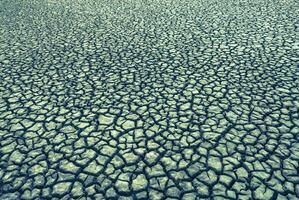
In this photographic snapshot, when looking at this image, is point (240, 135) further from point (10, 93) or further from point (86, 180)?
point (10, 93)

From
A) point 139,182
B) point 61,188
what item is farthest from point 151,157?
point 61,188

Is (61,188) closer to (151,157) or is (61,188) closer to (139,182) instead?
(139,182)

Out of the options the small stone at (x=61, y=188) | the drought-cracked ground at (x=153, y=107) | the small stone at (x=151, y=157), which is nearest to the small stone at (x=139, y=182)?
the drought-cracked ground at (x=153, y=107)

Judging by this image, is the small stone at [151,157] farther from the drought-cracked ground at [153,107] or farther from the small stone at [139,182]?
the small stone at [139,182]

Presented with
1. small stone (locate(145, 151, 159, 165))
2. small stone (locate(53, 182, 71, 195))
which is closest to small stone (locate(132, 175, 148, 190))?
small stone (locate(145, 151, 159, 165))

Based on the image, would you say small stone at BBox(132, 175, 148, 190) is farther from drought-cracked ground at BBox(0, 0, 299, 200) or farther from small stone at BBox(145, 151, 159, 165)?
small stone at BBox(145, 151, 159, 165)

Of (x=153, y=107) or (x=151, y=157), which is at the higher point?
(x=153, y=107)

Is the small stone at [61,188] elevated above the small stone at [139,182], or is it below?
above

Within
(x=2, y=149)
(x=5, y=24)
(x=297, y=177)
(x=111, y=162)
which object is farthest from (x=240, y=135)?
(x=5, y=24)

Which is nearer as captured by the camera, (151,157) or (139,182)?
(139,182)
